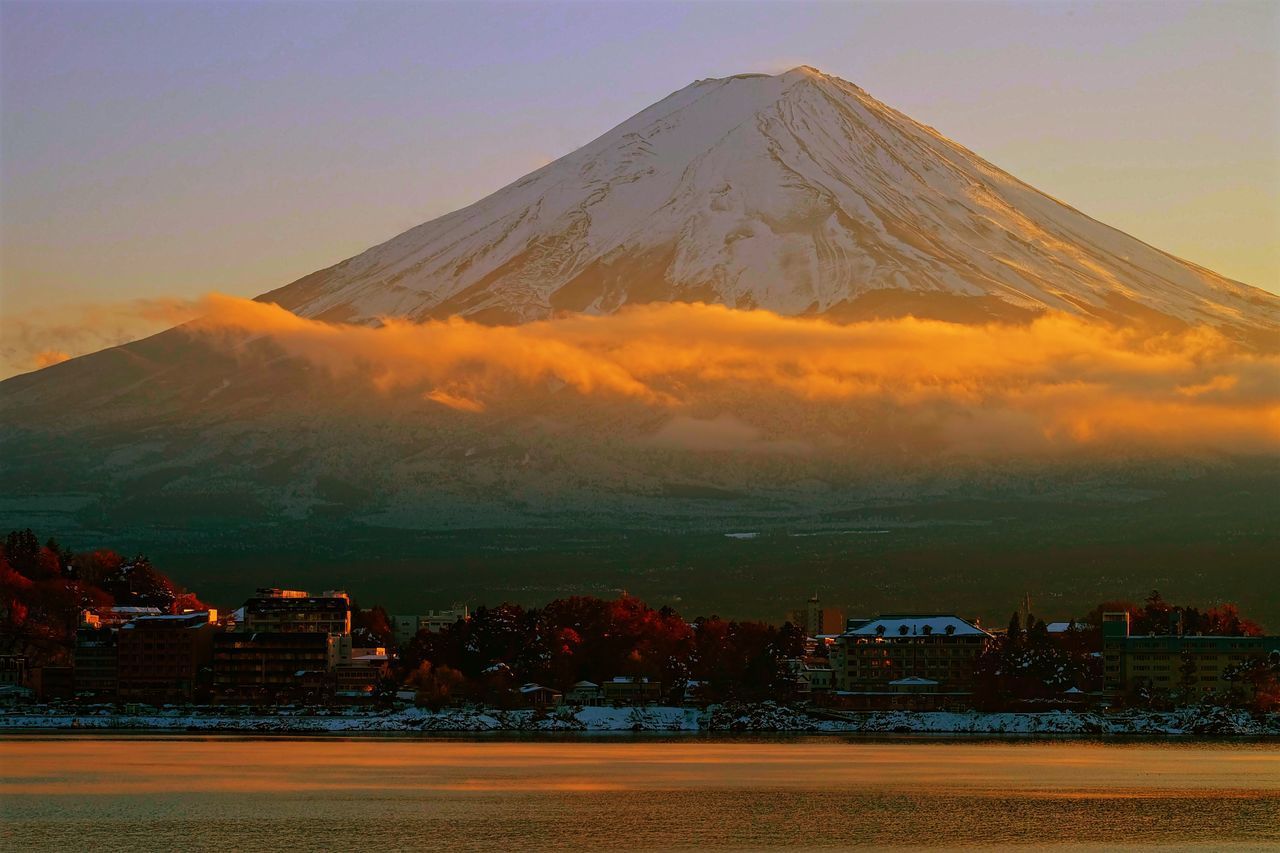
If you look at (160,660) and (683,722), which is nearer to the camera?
(683,722)

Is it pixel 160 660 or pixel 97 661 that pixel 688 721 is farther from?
pixel 97 661

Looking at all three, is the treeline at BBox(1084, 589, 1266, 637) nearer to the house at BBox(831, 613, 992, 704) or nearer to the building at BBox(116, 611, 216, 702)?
the house at BBox(831, 613, 992, 704)

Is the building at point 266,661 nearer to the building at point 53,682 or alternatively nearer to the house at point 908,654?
the building at point 53,682

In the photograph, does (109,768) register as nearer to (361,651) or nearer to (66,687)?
(66,687)

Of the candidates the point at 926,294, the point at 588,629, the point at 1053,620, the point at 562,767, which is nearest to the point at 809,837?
the point at 562,767

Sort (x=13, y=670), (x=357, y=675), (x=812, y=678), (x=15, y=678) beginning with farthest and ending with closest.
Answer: (x=13, y=670), (x=15, y=678), (x=357, y=675), (x=812, y=678)

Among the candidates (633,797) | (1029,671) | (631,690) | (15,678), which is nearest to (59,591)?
(15,678)

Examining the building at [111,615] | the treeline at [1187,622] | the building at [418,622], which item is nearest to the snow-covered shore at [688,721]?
the treeline at [1187,622]
